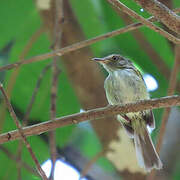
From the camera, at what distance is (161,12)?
2109 mm

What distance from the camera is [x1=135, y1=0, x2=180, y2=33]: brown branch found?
2100 millimetres

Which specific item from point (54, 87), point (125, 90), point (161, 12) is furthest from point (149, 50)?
point (161, 12)

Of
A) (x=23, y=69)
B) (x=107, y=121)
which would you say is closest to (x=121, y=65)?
(x=107, y=121)

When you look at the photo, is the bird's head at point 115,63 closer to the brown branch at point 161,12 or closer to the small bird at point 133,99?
the small bird at point 133,99

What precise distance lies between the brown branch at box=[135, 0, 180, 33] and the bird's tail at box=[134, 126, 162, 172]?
1540 mm

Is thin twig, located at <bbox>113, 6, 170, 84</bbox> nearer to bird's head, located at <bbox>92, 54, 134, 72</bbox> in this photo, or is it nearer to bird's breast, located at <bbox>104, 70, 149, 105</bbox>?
bird's head, located at <bbox>92, 54, 134, 72</bbox>

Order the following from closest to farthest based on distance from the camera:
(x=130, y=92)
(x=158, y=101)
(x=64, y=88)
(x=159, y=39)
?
(x=158, y=101), (x=130, y=92), (x=159, y=39), (x=64, y=88)

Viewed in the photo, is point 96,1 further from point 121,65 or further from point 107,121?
point 107,121

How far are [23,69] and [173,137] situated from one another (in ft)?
5.36

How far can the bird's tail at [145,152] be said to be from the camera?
11.8ft

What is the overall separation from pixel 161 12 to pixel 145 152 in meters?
1.94

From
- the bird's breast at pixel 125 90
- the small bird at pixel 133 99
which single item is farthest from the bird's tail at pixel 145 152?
the bird's breast at pixel 125 90

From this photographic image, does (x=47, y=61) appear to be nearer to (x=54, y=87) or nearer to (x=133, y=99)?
(x=133, y=99)

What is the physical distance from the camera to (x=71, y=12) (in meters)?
4.71
